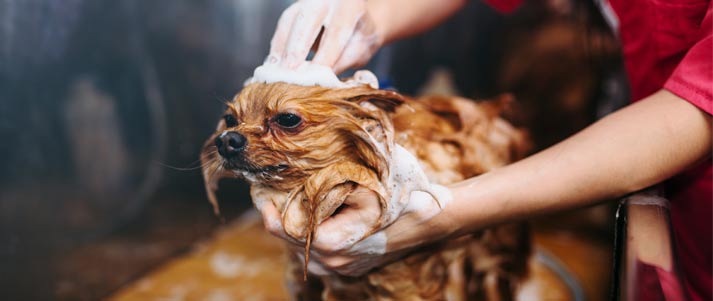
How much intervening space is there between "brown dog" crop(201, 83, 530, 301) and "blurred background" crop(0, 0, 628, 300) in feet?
1.05

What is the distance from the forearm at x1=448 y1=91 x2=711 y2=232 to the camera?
0.68 metres

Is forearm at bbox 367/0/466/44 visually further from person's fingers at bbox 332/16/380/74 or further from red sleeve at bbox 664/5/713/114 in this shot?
red sleeve at bbox 664/5/713/114

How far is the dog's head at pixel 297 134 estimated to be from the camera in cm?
68

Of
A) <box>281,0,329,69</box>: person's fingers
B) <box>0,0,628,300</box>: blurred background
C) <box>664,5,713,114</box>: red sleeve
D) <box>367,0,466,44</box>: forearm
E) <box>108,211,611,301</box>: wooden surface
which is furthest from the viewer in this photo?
<box>108,211,611,301</box>: wooden surface

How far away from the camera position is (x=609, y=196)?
736 mm

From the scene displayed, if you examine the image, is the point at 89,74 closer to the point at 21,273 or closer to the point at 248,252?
the point at 21,273

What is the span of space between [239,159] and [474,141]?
405 millimetres

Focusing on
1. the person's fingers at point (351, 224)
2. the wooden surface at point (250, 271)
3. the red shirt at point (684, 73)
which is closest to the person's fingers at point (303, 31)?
the person's fingers at point (351, 224)

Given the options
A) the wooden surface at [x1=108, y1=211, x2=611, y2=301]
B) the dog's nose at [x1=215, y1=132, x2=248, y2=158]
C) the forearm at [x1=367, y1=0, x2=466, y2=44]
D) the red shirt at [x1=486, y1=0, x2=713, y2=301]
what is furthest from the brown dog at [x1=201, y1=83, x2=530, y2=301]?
the wooden surface at [x1=108, y1=211, x2=611, y2=301]

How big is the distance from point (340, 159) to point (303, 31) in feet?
0.64

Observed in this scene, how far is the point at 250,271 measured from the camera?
147 centimetres

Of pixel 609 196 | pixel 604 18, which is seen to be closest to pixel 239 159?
pixel 609 196

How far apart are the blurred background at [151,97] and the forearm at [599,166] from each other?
1.22 ft

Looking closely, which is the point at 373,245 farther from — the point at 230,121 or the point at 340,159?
the point at 230,121
